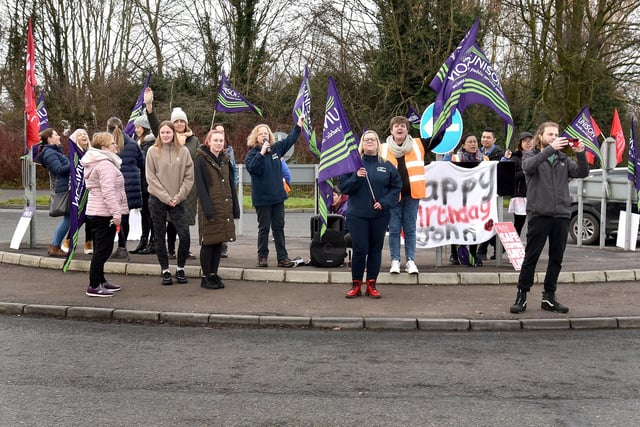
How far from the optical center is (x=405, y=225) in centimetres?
1046

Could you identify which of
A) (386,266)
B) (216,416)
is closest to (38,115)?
(386,266)

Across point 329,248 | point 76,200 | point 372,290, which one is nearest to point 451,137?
point 329,248

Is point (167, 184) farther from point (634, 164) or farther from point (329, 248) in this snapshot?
point (634, 164)

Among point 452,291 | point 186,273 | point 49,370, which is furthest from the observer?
point 186,273

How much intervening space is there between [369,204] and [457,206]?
2.52 m

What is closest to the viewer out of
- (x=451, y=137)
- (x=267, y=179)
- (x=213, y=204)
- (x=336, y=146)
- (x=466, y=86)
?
(x=336, y=146)

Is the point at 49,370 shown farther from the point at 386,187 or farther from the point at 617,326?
the point at 617,326

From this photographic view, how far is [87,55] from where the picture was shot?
39656 mm

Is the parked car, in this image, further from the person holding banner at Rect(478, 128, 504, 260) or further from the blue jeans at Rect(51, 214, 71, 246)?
the blue jeans at Rect(51, 214, 71, 246)

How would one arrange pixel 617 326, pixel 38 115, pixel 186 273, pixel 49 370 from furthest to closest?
pixel 38 115 → pixel 186 273 → pixel 617 326 → pixel 49 370

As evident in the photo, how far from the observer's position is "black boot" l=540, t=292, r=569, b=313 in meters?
8.55

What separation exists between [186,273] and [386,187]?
318 cm

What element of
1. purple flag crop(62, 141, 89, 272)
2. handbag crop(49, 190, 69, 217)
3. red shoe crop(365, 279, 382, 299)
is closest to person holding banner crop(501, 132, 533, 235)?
red shoe crop(365, 279, 382, 299)

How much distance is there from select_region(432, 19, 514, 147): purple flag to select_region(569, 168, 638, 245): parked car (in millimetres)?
4492
